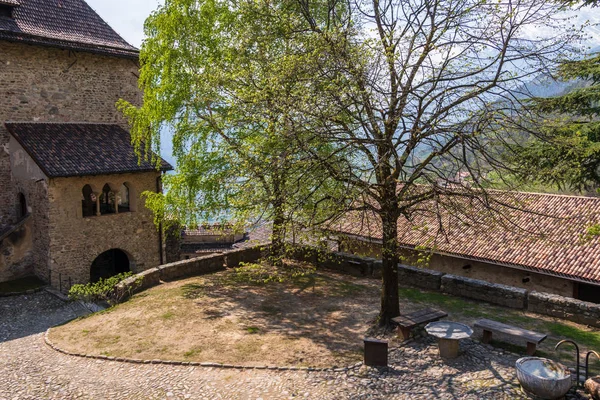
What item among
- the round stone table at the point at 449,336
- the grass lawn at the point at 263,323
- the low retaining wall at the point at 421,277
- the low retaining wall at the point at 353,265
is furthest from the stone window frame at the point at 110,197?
the round stone table at the point at 449,336

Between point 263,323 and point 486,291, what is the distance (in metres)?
5.10

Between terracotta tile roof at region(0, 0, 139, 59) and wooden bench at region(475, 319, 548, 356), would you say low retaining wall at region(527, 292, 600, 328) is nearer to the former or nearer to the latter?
wooden bench at region(475, 319, 548, 356)

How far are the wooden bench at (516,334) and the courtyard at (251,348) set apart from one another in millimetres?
260

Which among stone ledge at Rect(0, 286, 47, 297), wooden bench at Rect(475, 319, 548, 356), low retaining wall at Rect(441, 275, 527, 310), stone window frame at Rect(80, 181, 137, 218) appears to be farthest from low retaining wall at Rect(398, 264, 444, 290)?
stone ledge at Rect(0, 286, 47, 297)

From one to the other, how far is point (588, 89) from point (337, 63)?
11096mm

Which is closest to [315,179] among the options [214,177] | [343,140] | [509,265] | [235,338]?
[343,140]

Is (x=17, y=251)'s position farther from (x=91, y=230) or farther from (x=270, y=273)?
(x=270, y=273)

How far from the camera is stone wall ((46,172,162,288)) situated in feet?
47.7

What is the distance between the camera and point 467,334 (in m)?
7.68

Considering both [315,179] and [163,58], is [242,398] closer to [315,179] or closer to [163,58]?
[315,179]

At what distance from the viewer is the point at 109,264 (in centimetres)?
1820

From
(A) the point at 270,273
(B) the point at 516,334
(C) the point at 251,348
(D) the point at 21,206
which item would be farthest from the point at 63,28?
(B) the point at 516,334

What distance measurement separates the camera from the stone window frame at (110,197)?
50.8 feet

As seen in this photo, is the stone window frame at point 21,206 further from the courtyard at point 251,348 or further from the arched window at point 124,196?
the courtyard at point 251,348
